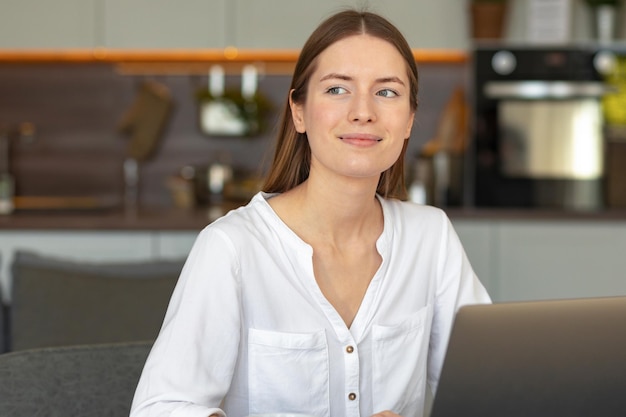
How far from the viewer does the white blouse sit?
4.30ft

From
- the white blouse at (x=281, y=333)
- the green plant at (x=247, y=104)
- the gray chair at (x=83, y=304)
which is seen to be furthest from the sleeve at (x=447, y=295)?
the green plant at (x=247, y=104)

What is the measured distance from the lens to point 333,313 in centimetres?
144

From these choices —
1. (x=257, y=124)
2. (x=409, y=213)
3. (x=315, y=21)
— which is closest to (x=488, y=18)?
(x=315, y=21)

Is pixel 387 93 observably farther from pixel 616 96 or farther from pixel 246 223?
pixel 616 96

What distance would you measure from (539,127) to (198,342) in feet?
8.94

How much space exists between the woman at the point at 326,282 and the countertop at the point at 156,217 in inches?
74.1

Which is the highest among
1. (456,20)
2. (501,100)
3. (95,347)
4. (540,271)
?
(456,20)

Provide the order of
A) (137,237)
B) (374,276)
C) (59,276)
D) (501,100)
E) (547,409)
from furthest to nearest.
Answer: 1. (501,100)
2. (137,237)
3. (59,276)
4. (374,276)
5. (547,409)

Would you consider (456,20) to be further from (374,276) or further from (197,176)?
(374,276)

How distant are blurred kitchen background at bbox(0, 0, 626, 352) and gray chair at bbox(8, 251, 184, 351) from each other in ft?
3.43

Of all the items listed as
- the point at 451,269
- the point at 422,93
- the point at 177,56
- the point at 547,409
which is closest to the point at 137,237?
the point at 177,56

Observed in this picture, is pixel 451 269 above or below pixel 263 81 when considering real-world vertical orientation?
below

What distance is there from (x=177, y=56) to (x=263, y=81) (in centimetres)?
40

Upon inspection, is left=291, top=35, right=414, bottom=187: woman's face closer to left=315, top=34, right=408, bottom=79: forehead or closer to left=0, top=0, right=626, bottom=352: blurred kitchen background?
left=315, top=34, right=408, bottom=79: forehead
